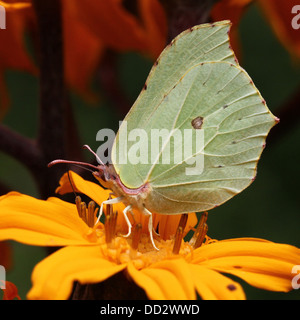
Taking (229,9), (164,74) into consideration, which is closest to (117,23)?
(229,9)

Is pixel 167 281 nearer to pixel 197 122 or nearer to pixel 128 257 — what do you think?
pixel 128 257

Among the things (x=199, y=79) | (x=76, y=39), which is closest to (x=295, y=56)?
(x=76, y=39)

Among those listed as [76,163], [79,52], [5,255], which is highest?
[79,52]

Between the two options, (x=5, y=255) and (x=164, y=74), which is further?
(x=5, y=255)

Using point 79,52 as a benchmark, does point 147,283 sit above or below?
below

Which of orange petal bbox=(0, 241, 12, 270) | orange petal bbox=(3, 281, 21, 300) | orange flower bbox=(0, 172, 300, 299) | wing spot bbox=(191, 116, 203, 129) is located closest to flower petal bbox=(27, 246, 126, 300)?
orange flower bbox=(0, 172, 300, 299)
